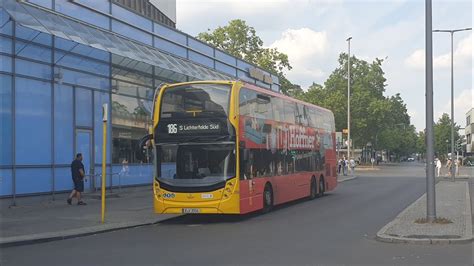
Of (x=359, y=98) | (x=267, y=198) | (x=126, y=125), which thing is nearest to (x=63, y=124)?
(x=126, y=125)

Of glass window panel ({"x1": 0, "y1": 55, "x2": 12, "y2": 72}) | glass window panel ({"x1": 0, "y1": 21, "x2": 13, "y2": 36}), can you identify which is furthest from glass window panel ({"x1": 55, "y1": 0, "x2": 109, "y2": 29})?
glass window panel ({"x1": 0, "y1": 55, "x2": 12, "y2": 72})

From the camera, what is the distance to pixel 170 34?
29031 millimetres

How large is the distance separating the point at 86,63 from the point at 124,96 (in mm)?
3208

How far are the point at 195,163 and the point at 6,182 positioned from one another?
659cm

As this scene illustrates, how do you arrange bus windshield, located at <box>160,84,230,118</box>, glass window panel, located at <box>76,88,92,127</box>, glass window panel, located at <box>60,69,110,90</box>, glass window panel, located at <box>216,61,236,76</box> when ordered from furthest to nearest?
glass window panel, located at <box>216,61,236,76</box> → glass window panel, located at <box>76,88,92,127</box> → glass window panel, located at <box>60,69,110,90</box> → bus windshield, located at <box>160,84,230,118</box>

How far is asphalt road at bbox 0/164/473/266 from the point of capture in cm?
942

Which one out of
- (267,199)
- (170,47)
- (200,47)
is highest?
(200,47)

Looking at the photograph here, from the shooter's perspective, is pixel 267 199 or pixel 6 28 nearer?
pixel 267 199

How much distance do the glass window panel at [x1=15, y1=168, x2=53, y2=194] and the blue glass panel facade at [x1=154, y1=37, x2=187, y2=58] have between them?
9.92 metres

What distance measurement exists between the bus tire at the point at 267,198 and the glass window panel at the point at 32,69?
870cm

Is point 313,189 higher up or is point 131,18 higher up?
point 131,18

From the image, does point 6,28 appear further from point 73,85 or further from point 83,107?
point 83,107

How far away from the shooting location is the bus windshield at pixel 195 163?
598 inches

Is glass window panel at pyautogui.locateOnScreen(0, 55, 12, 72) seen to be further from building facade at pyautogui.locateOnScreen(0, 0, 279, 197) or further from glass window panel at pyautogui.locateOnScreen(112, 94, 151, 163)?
glass window panel at pyautogui.locateOnScreen(112, 94, 151, 163)
